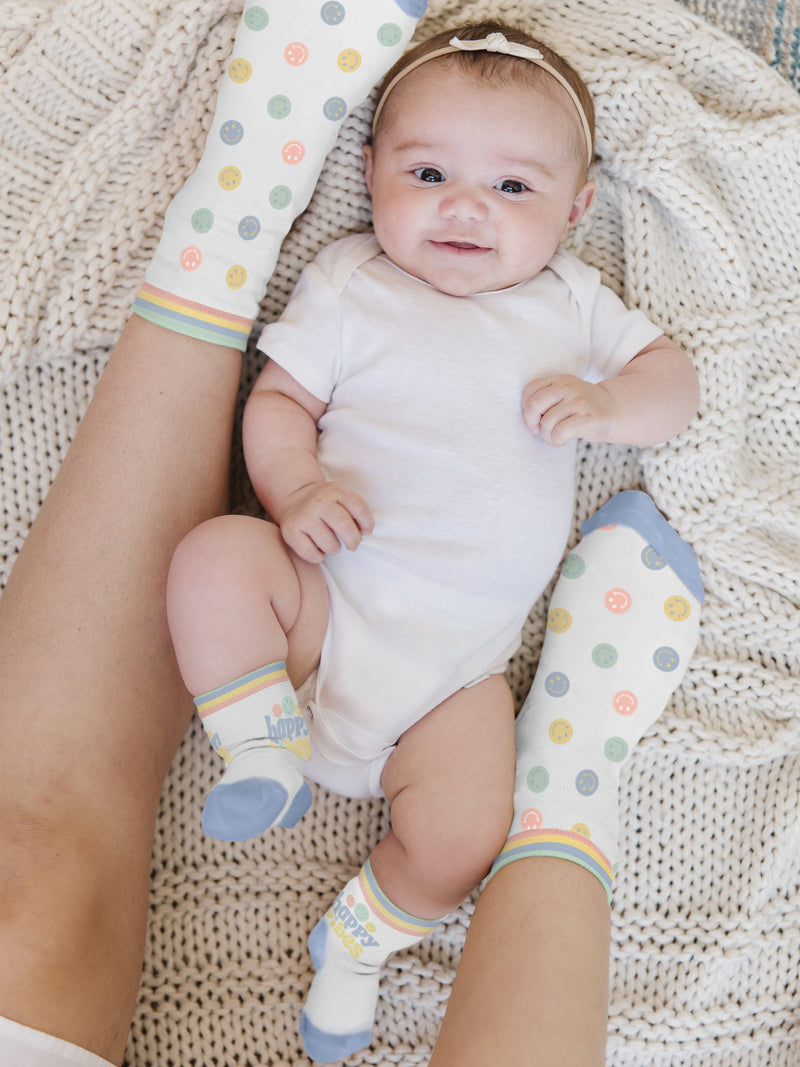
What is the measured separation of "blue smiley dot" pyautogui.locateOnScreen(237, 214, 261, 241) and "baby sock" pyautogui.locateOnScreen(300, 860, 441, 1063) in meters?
0.75

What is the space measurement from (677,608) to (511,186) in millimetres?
565

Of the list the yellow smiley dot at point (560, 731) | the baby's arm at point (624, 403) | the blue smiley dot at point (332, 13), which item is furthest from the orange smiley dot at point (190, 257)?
the yellow smiley dot at point (560, 731)

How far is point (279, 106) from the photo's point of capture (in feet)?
3.77

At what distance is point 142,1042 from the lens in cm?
115

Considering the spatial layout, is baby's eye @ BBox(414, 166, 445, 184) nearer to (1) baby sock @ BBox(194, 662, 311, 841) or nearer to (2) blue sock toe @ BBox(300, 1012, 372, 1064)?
(1) baby sock @ BBox(194, 662, 311, 841)

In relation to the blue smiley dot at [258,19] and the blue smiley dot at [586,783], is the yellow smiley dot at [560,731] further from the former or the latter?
the blue smiley dot at [258,19]

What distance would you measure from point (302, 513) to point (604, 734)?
1.55 ft

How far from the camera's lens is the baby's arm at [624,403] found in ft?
3.67

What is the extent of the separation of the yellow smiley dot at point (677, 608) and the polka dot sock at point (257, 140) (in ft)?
2.04

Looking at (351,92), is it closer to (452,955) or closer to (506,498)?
(506,498)

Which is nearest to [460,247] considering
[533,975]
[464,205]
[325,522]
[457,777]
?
[464,205]

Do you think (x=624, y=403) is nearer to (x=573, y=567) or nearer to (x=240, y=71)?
(x=573, y=567)

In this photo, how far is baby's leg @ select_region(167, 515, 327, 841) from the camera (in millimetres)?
964

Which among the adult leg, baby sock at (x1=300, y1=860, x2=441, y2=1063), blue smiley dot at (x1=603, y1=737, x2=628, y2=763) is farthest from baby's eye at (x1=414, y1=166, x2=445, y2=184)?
baby sock at (x1=300, y1=860, x2=441, y2=1063)
